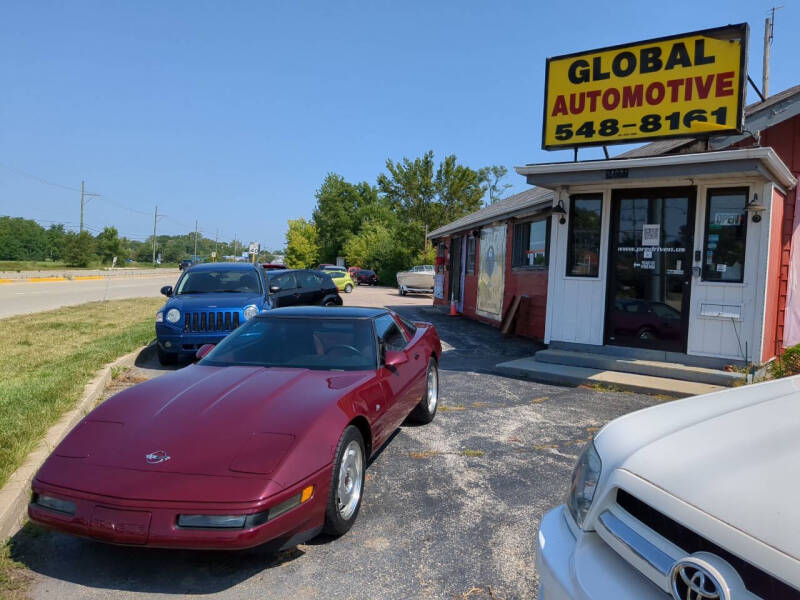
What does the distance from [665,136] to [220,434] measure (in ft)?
23.7

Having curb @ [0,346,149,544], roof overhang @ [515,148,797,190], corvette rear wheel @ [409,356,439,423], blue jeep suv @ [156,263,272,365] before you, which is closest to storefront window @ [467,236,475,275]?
roof overhang @ [515,148,797,190]

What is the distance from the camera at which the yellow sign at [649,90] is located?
7.28 m

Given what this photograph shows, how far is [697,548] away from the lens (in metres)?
1.55

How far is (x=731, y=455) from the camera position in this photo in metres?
1.75

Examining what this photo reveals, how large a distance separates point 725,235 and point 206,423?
7.29m

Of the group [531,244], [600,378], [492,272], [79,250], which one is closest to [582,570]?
[600,378]

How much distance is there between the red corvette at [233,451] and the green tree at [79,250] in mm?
67268

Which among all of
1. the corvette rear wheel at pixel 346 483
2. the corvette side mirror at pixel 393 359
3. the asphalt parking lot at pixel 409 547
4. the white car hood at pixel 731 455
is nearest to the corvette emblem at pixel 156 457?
the asphalt parking lot at pixel 409 547

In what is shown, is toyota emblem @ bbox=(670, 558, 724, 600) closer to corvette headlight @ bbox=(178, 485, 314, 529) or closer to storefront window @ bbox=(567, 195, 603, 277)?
corvette headlight @ bbox=(178, 485, 314, 529)

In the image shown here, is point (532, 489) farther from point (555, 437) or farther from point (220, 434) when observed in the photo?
point (220, 434)

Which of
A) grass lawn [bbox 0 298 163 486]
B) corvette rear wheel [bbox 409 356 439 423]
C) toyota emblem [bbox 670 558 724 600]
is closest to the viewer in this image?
toyota emblem [bbox 670 558 724 600]

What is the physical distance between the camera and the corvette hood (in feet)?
9.57

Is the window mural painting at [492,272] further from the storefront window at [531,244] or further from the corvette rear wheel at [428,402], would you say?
the corvette rear wheel at [428,402]

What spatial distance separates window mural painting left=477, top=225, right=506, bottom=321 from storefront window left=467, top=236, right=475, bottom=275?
0.93m
